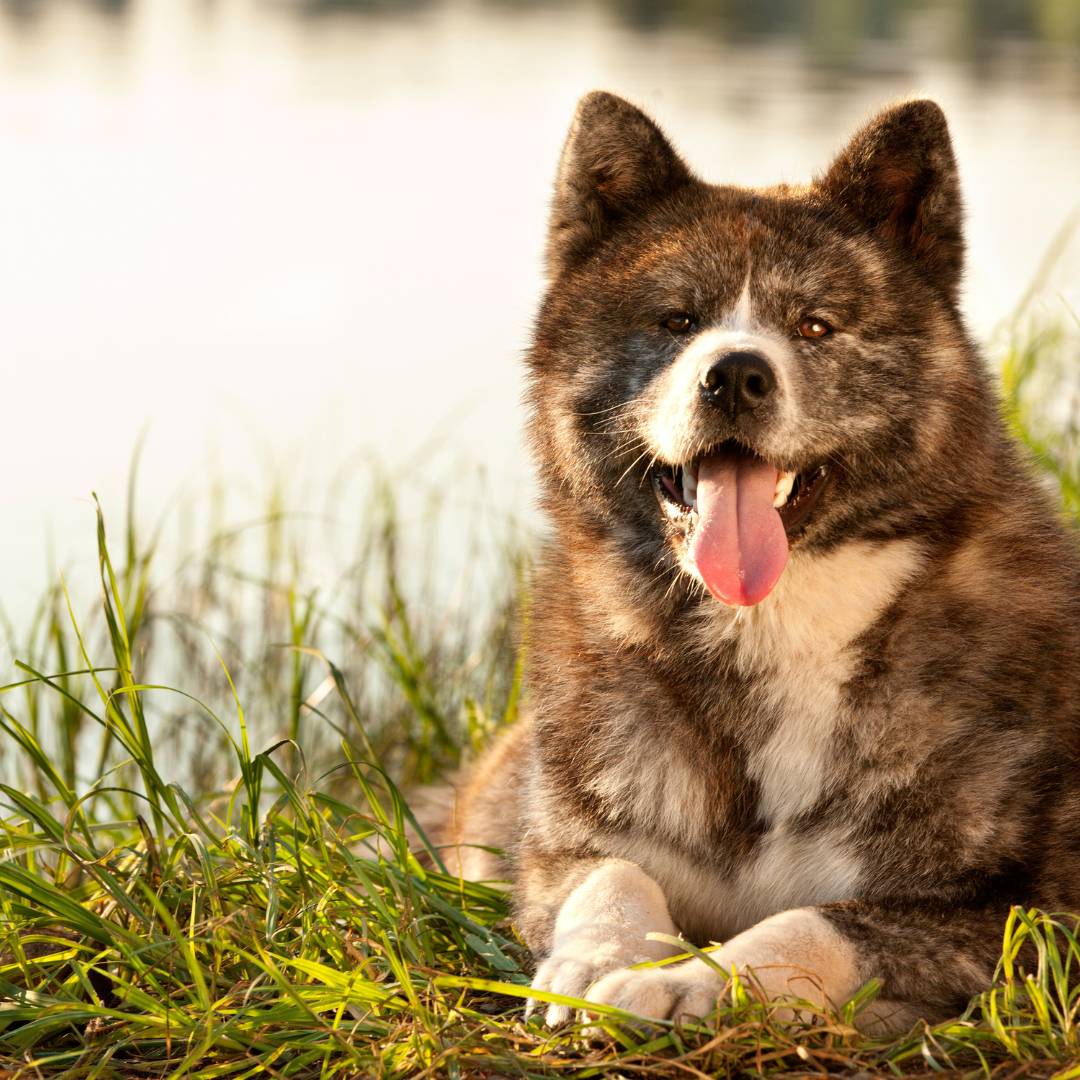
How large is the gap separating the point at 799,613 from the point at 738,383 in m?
0.56

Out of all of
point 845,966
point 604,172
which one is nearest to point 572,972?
point 845,966

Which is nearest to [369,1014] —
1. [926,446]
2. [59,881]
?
[59,881]

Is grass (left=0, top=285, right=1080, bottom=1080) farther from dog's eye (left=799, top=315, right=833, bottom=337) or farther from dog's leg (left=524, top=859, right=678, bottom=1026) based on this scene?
dog's eye (left=799, top=315, right=833, bottom=337)

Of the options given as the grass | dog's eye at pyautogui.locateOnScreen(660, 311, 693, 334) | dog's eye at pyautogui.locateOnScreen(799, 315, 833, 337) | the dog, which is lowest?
the grass

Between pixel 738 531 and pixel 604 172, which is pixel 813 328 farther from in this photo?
pixel 604 172

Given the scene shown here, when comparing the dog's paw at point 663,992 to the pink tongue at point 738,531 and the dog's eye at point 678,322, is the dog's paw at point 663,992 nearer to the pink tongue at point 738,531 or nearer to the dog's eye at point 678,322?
the pink tongue at point 738,531

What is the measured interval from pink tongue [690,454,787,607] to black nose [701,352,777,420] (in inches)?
7.3

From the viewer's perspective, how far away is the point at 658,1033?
298 cm

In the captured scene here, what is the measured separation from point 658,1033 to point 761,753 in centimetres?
79

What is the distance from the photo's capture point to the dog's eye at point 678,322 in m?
3.77

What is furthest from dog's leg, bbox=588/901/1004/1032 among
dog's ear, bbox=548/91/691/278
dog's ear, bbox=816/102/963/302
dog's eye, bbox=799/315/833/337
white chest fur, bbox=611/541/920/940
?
dog's ear, bbox=548/91/691/278

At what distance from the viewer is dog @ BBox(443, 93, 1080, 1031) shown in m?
3.38

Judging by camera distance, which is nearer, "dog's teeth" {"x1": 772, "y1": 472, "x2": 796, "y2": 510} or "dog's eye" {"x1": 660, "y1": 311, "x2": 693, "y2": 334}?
"dog's teeth" {"x1": 772, "y1": 472, "x2": 796, "y2": 510}

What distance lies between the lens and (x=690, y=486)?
3641 mm
